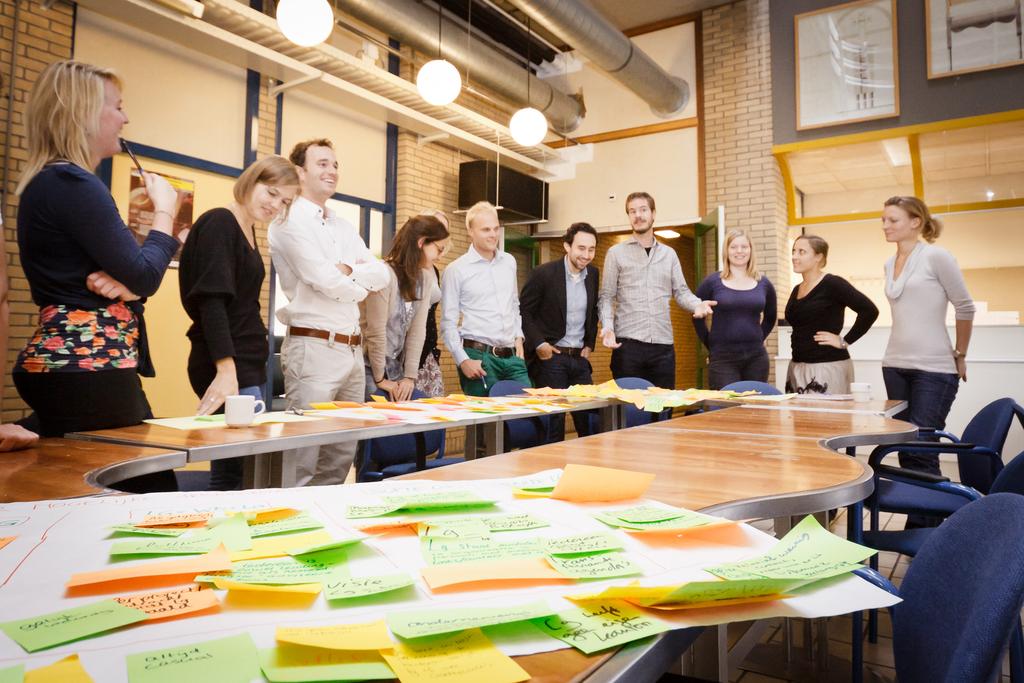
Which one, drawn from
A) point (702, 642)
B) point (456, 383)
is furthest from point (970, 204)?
point (702, 642)

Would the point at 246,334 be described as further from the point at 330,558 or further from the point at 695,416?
the point at 330,558

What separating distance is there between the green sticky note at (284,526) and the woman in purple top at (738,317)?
3474mm

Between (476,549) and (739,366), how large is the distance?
11.7 ft

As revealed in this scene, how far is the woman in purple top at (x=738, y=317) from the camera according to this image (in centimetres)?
390

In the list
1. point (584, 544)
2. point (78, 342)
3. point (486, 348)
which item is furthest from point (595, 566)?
point (486, 348)

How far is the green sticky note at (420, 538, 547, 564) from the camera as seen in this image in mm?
695

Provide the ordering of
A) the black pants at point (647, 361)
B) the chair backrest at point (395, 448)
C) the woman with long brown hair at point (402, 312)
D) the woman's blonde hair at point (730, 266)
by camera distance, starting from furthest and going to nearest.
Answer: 1. the black pants at point (647, 361)
2. the woman's blonde hair at point (730, 266)
3. the woman with long brown hair at point (402, 312)
4. the chair backrest at point (395, 448)

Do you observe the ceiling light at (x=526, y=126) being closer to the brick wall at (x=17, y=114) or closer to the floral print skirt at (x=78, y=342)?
the brick wall at (x=17, y=114)

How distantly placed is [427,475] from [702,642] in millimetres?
616

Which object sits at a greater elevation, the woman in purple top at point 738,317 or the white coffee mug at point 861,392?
the woman in purple top at point 738,317

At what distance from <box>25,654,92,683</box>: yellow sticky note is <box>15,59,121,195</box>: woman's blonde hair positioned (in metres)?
1.39

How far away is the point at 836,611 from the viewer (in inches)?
21.5

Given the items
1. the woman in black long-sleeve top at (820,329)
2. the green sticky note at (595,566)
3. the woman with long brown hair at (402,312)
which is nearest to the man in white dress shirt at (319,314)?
the woman with long brown hair at (402,312)

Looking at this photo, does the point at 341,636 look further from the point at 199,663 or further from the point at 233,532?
the point at 233,532
